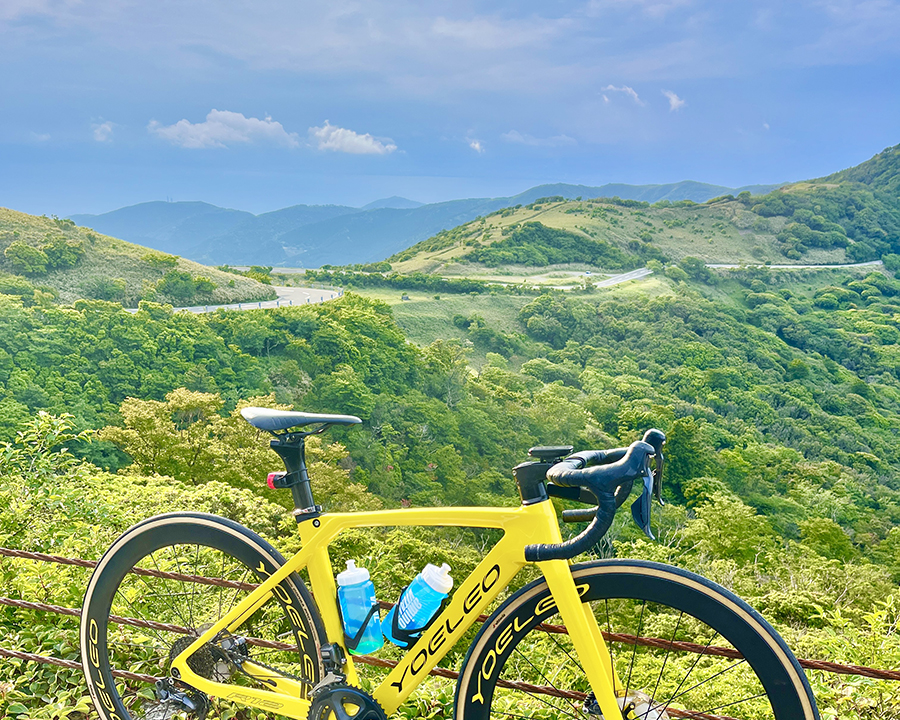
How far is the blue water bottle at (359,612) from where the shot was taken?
65.0 inches

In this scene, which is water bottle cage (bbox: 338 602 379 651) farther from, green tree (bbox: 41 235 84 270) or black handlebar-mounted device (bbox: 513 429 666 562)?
green tree (bbox: 41 235 84 270)

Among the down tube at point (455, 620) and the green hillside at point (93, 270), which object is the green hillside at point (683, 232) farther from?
the down tube at point (455, 620)

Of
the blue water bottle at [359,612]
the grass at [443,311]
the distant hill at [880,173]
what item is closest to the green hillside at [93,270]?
the grass at [443,311]

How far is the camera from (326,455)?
2048cm

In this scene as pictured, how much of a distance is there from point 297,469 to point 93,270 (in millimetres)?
47189

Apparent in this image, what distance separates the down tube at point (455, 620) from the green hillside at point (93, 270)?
41.8 metres

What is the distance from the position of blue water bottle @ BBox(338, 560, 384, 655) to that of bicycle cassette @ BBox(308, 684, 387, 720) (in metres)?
0.11

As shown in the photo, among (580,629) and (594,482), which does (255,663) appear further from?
(594,482)

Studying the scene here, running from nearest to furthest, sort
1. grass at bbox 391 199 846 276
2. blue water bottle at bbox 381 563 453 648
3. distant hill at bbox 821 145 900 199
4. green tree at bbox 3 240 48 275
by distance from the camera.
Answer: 1. blue water bottle at bbox 381 563 453 648
2. green tree at bbox 3 240 48 275
3. grass at bbox 391 199 846 276
4. distant hill at bbox 821 145 900 199

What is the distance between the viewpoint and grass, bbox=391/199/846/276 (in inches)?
3391

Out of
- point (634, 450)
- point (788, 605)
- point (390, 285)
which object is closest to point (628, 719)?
point (634, 450)

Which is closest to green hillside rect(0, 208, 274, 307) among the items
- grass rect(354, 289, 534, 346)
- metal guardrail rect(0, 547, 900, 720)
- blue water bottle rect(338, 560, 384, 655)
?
grass rect(354, 289, 534, 346)

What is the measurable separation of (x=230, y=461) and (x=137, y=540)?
50.0 feet

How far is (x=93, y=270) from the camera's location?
4172 cm
